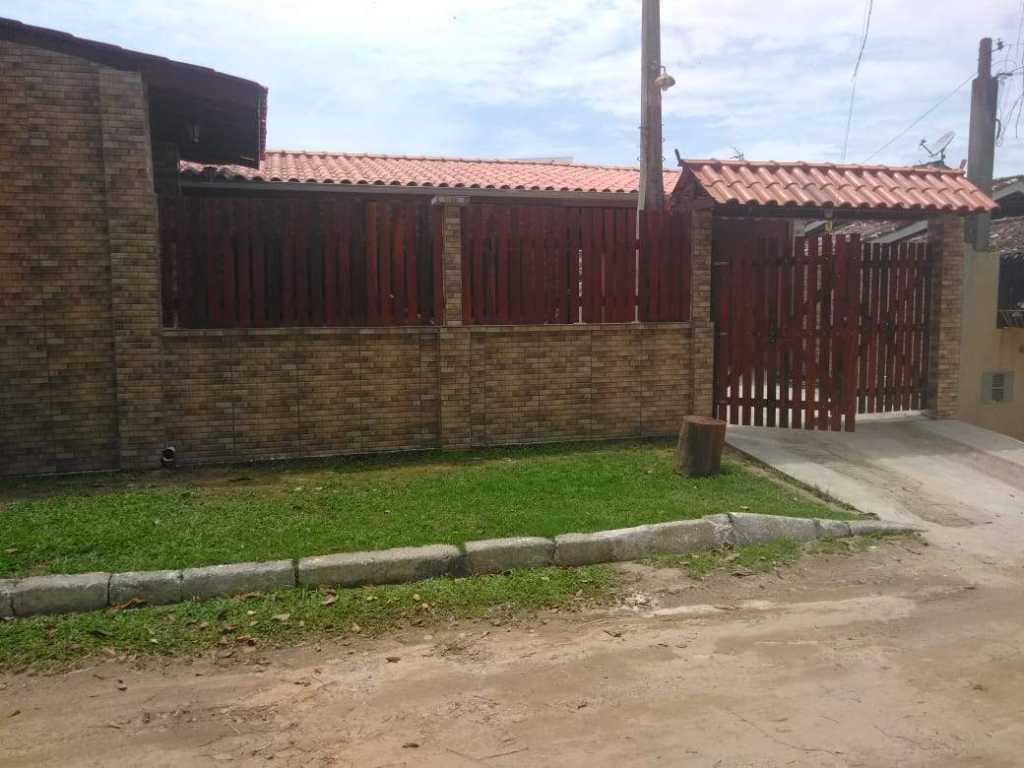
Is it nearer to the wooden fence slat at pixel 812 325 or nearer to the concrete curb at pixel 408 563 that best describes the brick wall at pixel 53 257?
the concrete curb at pixel 408 563

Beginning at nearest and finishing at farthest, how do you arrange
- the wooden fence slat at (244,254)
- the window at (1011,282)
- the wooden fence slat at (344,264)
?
the wooden fence slat at (244,254), the wooden fence slat at (344,264), the window at (1011,282)

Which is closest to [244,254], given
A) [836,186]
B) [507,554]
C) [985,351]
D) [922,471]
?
[507,554]

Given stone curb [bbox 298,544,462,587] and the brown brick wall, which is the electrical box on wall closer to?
the brown brick wall

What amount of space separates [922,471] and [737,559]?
3586 millimetres

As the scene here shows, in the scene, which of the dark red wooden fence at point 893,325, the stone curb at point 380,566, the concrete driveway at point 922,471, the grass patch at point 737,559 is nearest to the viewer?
the stone curb at point 380,566

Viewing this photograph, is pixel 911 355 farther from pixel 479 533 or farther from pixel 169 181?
pixel 169 181

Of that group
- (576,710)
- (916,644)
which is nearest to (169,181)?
(576,710)

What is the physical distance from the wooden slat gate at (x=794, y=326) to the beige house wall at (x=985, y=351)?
5.95 feet

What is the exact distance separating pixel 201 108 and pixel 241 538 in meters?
5.51

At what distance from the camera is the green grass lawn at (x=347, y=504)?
5.50 m

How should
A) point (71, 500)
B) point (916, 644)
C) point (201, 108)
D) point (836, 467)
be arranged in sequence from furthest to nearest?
point (201, 108)
point (836, 467)
point (71, 500)
point (916, 644)

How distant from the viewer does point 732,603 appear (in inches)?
201

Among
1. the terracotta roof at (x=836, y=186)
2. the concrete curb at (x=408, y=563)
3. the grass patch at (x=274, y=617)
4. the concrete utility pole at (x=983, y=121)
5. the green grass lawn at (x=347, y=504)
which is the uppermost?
the concrete utility pole at (x=983, y=121)

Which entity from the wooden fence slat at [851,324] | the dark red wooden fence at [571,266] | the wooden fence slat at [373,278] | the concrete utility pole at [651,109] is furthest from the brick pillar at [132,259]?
the wooden fence slat at [851,324]
